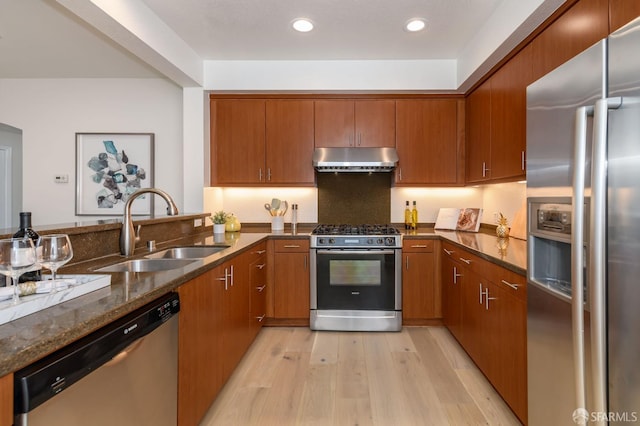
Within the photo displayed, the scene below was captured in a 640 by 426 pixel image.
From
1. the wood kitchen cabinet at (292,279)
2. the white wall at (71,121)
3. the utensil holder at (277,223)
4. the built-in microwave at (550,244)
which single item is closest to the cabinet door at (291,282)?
the wood kitchen cabinet at (292,279)

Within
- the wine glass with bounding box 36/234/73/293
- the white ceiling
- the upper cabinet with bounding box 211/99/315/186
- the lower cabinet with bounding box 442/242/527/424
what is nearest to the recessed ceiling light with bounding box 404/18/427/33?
the white ceiling

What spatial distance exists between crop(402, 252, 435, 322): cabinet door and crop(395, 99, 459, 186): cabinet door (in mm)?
854

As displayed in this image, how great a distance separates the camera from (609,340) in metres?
1.06

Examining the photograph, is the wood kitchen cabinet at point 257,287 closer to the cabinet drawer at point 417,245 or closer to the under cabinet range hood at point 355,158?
the under cabinet range hood at point 355,158

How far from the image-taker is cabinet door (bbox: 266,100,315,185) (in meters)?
3.61

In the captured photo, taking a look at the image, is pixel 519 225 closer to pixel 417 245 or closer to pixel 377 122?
pixel 417 245

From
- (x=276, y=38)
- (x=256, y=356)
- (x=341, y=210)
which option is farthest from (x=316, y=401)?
(x=276, y=38)

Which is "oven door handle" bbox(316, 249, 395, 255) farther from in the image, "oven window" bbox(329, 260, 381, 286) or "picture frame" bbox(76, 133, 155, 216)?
"picture frame" bbox(76, 133, 155, 216)

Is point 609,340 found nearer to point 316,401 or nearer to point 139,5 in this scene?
point 316,401

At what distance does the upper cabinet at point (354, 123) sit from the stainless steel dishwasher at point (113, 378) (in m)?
2.57

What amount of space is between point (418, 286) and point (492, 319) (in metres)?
1.16

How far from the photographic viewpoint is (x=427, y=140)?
3.61 m

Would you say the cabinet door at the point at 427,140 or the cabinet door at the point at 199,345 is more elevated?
the cabinet door at the point at 427,140

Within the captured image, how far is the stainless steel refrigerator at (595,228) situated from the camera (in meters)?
1.00
